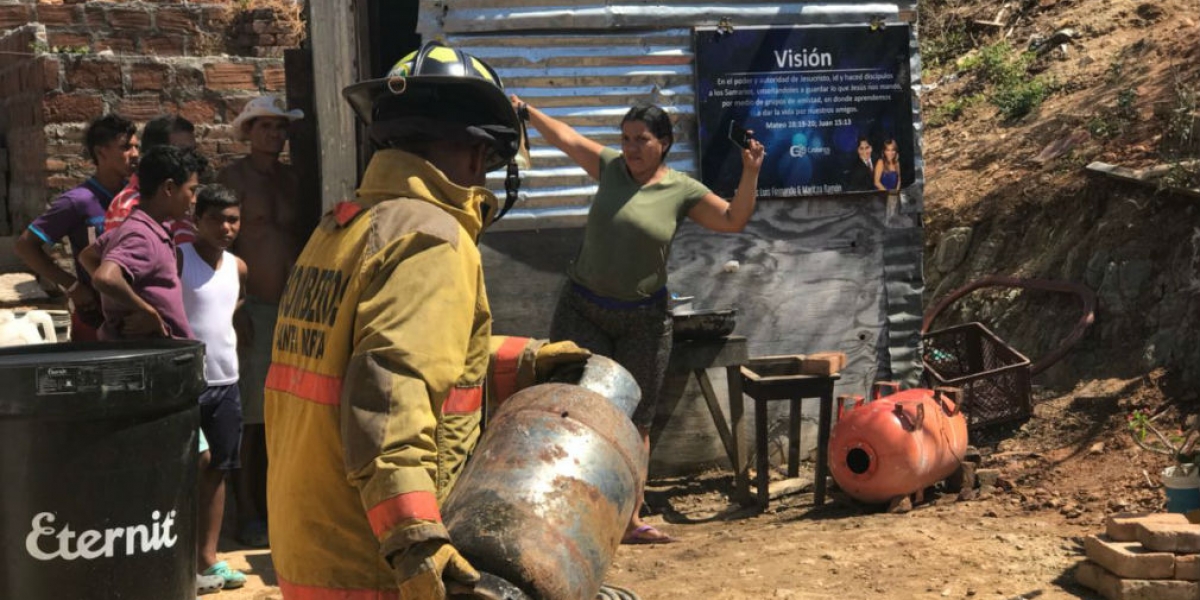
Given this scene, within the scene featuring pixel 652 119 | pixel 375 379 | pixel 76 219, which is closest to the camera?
pixel 375 379

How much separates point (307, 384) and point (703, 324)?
15.2 feet

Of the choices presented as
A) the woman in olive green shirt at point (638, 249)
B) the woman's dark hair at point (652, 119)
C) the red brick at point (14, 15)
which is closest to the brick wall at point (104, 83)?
the red brick at point (14, 15)

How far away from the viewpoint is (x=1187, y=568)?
5359 mm

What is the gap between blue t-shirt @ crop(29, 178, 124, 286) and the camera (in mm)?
5988

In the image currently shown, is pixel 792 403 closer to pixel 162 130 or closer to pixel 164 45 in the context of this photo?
pixel 162 130

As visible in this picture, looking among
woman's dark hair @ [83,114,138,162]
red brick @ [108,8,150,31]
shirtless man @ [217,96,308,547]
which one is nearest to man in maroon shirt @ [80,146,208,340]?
woman's dark hair @ [83,114,138,162]

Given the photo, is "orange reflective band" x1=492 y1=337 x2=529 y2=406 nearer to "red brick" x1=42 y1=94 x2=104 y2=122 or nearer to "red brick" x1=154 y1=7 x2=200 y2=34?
"red brick" x1=42 y1=94 x2=104 y2=122

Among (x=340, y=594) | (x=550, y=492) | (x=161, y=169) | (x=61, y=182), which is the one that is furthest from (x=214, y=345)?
(x=550, y=492)

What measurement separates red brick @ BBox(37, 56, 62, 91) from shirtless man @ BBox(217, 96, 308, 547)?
1.21 metres

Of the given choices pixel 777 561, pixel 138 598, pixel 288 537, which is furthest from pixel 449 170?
pixel 777 561

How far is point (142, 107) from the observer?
23.9ft

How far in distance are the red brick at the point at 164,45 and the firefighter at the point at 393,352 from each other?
627 centimetres

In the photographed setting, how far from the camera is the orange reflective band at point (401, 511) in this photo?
2475 millimetres

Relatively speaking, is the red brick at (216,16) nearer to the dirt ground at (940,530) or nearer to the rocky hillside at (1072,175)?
the dirt ground at (940,530)
